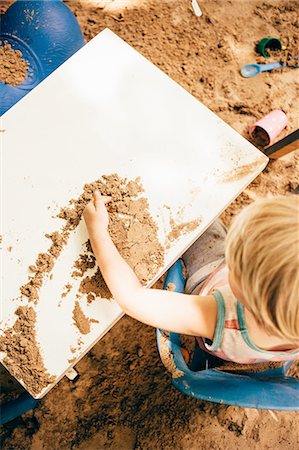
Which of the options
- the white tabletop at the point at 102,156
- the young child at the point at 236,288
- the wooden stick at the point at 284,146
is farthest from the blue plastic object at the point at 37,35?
the wooden stick at the point at 284,146

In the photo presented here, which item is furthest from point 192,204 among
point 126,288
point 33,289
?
point 33,289

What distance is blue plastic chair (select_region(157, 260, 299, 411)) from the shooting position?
70 cm

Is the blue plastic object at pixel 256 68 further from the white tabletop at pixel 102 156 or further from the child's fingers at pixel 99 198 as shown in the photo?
the child's fingers at pixel 99 198

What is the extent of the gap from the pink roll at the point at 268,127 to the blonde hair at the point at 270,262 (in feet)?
3.46

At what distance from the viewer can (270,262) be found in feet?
1.96

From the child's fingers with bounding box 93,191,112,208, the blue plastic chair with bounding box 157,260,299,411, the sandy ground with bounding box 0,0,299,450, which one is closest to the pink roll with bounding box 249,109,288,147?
the sandy ground with bounding box 0,0,299,450

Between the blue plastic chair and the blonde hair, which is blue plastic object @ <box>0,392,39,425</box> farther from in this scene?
the blonde hair

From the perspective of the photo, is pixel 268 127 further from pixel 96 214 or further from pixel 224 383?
pixel 224 383

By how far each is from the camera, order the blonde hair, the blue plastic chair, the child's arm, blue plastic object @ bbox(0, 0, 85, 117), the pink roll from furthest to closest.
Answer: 1. the pink roll
2. blue plastic object @ bbox(0, 0, 85, 117)
3. the child's arm
4. the blue plastic chair
5. the blonde hair

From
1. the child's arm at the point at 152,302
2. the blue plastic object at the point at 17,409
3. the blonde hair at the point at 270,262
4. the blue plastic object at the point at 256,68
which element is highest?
the blonde hair at the point at 270,262

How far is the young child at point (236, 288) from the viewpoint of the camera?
599 mm

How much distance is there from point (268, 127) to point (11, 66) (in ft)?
3.55

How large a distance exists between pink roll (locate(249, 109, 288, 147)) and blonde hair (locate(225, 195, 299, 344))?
105 cm

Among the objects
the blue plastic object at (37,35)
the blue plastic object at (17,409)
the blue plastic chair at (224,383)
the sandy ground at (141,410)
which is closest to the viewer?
the blue plastic chair at (224,383)
